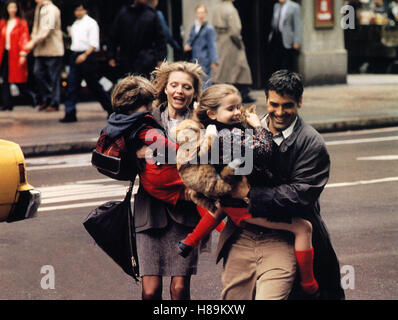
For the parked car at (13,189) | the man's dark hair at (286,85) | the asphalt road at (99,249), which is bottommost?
the asphalt road at (99,249)

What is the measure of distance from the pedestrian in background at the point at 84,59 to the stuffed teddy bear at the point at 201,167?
31.2 ft

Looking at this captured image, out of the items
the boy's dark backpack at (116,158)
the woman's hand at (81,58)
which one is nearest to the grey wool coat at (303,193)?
the boy's dark backpack at (116,158)

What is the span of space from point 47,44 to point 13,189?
10.6 metres

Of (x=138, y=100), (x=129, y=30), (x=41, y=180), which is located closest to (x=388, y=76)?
(x=129, y=30)

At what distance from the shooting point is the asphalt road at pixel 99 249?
583cm

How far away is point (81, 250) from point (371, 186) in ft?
11.6

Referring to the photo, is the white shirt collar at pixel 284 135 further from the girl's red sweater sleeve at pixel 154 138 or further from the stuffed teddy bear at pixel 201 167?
the girl's red sweater sleeve at pixel 154 138

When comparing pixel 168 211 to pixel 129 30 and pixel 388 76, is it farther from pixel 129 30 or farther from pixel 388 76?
pixel 388 76

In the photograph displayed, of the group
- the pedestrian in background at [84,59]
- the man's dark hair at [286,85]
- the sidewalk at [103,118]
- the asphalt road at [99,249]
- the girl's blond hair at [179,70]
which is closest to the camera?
the man's dark hair at [286,85]

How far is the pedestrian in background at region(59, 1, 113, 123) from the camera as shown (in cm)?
1348

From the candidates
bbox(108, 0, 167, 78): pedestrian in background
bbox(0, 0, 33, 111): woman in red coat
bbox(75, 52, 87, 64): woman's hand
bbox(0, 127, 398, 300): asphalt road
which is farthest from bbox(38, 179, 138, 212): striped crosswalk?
bbox(0, 0, 33, 111): woman in red coat

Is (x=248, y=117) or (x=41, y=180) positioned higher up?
(x=248, y=117)

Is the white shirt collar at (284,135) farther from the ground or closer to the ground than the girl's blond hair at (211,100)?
closer to the ground

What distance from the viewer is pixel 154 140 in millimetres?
4328
